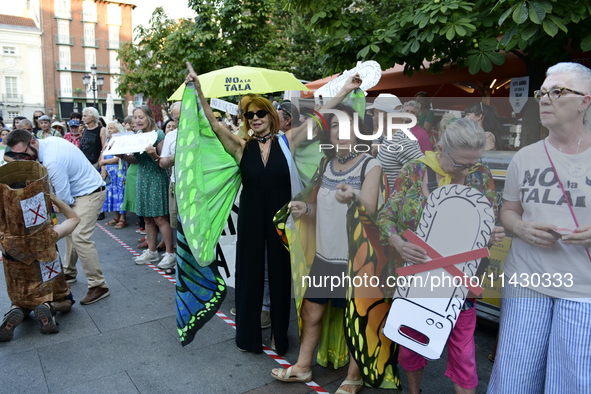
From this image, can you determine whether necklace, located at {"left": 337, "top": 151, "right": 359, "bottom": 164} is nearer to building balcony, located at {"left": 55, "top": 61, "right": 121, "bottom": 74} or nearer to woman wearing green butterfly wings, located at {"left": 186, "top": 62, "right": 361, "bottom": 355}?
woman wearing green butterfly wings, located at {"left": 186, "top": 62, "right": 361, "bottom": 355}

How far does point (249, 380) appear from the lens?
3.04 metres

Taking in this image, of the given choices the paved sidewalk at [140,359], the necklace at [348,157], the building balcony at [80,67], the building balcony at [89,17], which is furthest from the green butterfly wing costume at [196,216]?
the building balcony at [89,17]

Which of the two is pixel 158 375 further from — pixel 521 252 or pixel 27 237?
pixel 521 252

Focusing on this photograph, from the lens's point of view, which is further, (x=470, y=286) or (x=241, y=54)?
(x=241, y=54)

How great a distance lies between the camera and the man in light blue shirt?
4.11 meters

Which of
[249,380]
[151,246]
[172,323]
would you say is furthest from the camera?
[151,246]

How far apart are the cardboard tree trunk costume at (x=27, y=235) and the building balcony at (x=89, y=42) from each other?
5888cm

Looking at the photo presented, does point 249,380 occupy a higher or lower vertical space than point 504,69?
lower

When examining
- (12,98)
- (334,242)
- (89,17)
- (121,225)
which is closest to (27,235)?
(334,242)

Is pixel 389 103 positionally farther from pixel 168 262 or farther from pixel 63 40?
pixel 63 40

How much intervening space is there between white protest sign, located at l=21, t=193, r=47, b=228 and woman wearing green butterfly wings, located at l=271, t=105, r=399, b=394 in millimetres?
2029

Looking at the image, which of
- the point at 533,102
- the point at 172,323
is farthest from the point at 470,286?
the point at 172,323

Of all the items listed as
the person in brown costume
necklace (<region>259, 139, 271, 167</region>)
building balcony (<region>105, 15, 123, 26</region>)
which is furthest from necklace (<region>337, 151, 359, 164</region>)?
building balcony (<region>105, 15, 123, 26</region>)

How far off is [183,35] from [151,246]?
9.33 metres
